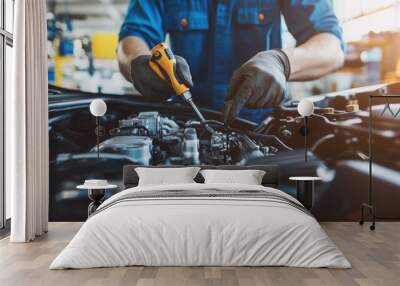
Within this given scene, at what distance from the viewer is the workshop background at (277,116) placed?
7.88 metres

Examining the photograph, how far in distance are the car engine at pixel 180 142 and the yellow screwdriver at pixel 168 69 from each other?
19 cm

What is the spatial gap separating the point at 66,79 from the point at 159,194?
10.1 feet

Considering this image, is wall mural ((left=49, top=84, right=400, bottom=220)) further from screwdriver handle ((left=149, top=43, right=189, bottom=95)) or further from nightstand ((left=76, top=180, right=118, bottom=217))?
nightstand ((left=76, top=180, right=118, bottom=217))

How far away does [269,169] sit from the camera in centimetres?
756

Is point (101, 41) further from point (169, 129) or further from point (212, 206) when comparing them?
point (212, 206)

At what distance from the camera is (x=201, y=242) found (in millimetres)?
4867

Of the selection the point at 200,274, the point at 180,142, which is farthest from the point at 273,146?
the point at 200,274

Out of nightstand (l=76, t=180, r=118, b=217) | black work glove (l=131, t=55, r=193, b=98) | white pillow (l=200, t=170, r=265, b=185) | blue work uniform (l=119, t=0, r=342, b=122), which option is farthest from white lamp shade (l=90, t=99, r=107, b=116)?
white pillow (l=200, t=170, r=265, b=185)

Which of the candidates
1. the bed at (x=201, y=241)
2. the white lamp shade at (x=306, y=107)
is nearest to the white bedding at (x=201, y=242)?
the bed at (x=201, y=241)

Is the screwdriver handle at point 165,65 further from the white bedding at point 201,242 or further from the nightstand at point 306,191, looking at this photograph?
the white bedding at point 201,242

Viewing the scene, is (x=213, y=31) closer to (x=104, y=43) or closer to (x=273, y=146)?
(x=104, y=43)

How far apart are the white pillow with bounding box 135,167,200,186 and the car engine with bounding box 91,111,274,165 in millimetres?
515

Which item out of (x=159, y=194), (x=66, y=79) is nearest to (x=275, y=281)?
(x=159, y=194)

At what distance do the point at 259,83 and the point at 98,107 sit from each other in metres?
2.19
